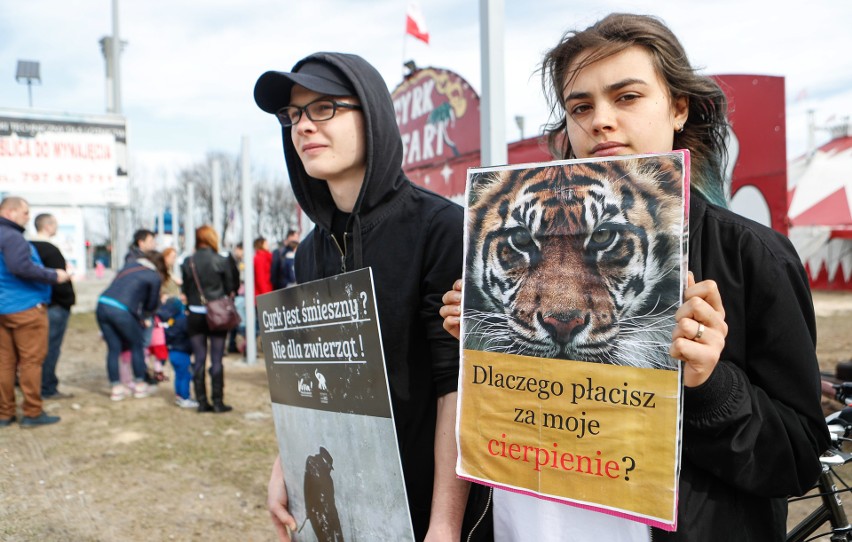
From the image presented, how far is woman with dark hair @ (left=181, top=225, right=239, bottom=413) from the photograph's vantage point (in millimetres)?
6695

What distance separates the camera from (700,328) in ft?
3.18

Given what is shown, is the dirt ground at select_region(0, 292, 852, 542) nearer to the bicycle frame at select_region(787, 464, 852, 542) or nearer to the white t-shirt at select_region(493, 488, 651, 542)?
the bicycle frame at select_region(787, 464, 852, 542)

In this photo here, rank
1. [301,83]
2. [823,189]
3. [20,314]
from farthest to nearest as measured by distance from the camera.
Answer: [823,189], [20,314], [301,83]

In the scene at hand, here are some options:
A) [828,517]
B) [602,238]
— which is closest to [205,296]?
[828,517]

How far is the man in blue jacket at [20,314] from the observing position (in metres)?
6.12

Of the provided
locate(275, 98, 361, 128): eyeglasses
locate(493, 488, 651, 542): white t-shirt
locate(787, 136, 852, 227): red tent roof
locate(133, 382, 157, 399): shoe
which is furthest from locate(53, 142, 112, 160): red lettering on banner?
locate(787, 136, 852, 227): red tent roof

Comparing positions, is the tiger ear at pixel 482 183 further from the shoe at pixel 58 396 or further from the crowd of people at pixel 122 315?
the shoe at pixel 58 396

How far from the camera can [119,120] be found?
17.5m

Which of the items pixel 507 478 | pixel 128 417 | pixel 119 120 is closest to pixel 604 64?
pixel 507 478

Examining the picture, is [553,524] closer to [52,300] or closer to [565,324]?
[565,324]

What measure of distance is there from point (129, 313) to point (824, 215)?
2198 cm

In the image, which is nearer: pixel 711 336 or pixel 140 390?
pixel 711 336

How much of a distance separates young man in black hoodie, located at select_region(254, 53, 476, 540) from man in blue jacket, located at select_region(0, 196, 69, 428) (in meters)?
5.58

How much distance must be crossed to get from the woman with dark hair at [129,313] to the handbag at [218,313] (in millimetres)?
1057
